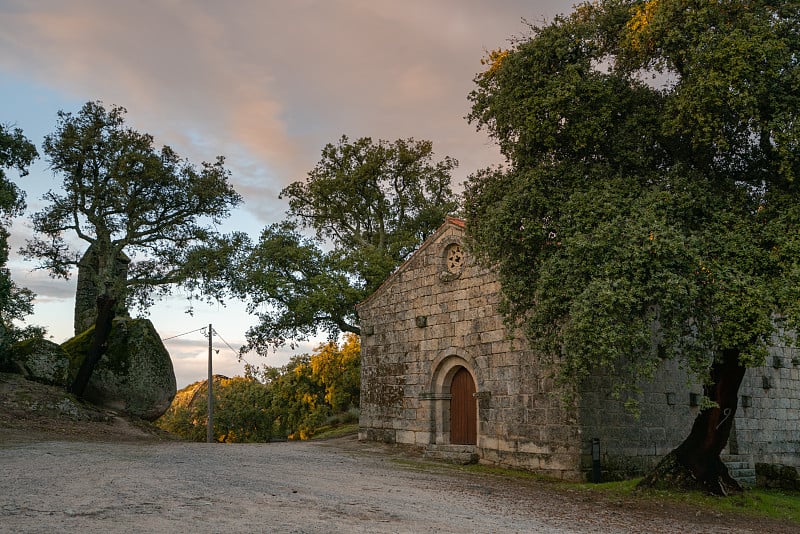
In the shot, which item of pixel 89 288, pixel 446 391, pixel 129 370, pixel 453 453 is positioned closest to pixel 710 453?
pixel 453 453

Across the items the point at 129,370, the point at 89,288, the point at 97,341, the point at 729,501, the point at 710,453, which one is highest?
the point at 89,288

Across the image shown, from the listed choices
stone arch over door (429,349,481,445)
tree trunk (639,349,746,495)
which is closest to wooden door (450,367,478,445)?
stone arch over door (429,349,481,445)

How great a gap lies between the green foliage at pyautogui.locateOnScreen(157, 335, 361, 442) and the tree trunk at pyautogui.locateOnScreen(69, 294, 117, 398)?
486 inches

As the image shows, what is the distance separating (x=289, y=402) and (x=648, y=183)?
2956cm

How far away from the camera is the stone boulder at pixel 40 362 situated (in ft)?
77.2

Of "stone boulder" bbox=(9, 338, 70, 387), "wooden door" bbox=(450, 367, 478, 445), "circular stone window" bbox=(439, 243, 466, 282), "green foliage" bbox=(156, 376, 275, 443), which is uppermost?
"circular stone window" bbox=(439, 243, 466, 282)

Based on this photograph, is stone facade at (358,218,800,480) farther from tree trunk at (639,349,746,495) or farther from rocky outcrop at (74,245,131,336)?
rocky outcrop at (74,245,131,336)

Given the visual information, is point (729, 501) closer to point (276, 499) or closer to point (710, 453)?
point (710, 453)

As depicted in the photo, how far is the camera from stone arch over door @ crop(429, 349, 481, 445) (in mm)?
18109

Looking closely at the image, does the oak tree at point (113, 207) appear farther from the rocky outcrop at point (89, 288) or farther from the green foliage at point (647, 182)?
the green foliage at point (647, 182)

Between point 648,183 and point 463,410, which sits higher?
point 648,183

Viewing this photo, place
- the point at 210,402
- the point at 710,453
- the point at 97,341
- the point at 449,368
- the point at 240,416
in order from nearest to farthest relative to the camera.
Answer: the point at 710,453
the point at 449,368
the point at 97,341
the point at 210,402
the point at 240,416

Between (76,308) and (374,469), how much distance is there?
1792 centimetres

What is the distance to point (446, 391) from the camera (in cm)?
1866
